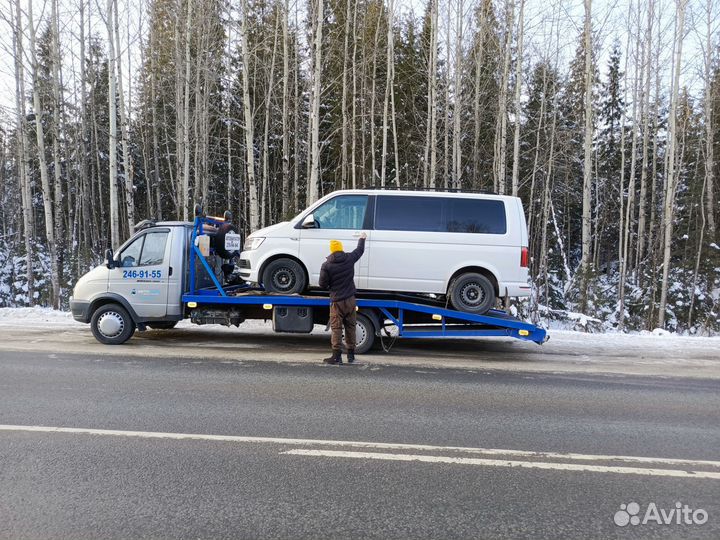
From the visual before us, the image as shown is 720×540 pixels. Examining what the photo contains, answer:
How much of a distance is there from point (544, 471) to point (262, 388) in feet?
11.9

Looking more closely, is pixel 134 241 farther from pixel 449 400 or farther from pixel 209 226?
pixel 449 400

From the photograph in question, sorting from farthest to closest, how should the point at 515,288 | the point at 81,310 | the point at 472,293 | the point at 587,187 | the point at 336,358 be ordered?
the point at 587,187 → the point at 81,310 → the point at 472,293 → the point at 515,288 → the point at 336,358

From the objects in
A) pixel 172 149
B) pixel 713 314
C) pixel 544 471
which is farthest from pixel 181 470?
pixel 172 149

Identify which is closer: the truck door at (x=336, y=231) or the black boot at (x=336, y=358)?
the black boot at (x=336, y=358)

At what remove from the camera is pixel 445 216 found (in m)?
8.91

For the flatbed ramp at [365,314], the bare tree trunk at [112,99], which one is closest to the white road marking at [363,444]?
the flatbed ramp at [365,314]

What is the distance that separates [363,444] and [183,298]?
5.94 meters

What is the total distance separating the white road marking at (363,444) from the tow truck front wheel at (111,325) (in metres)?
4.61

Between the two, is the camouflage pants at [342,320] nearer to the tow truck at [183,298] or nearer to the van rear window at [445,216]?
the tow truck at [183,298]

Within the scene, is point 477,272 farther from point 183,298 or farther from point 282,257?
point 183,298

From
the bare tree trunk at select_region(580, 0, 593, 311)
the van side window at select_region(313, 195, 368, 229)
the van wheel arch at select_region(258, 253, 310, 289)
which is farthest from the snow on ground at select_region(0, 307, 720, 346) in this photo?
the van side window at select_region(313, 195, 368, 229)

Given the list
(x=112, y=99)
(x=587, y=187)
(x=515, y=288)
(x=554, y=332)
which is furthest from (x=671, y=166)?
(x=112, y=99)

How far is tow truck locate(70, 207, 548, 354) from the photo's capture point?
9.05 metres

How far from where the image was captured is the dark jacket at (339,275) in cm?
809
